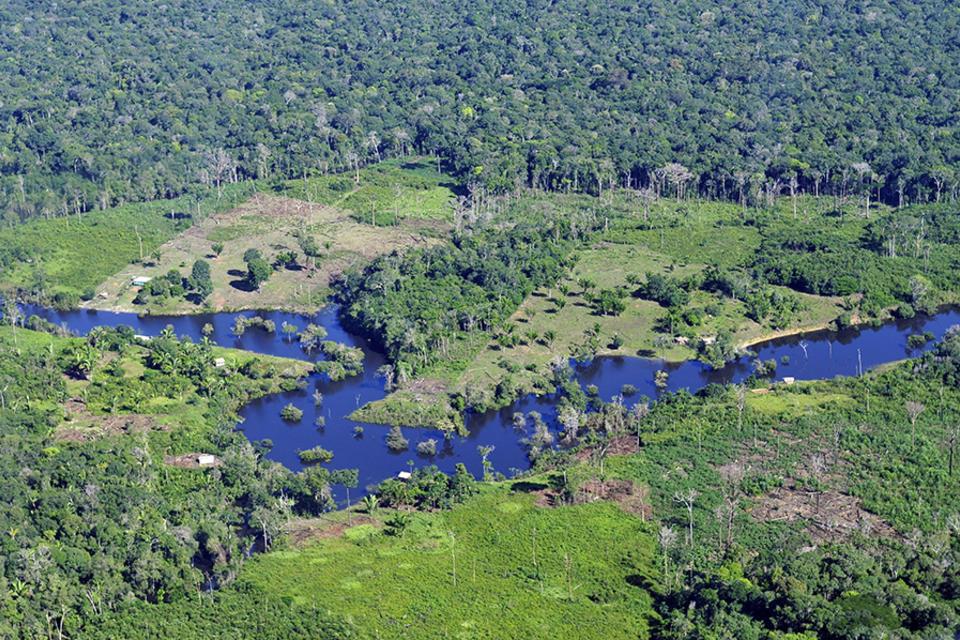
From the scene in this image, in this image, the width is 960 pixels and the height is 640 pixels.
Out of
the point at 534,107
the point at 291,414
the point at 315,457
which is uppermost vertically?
the point at 534,107

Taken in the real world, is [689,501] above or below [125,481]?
above

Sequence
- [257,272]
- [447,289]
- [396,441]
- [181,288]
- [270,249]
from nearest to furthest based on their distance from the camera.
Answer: [396,441], [447,289], [181,288], [257,272], [270,249]

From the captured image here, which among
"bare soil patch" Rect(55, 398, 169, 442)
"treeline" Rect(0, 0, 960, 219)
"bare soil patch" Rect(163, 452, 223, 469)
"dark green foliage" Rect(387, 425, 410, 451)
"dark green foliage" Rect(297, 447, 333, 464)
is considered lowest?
"dark green foliage" Rect(297, 447, 333, 464)

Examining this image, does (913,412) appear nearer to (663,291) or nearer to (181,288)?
(663,291)

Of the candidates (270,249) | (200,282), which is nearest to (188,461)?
(200,282)

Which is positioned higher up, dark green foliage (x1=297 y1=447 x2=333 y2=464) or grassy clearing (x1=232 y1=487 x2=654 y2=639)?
grassy clearing (x1=232 y1=487 x2=654 y2=639)

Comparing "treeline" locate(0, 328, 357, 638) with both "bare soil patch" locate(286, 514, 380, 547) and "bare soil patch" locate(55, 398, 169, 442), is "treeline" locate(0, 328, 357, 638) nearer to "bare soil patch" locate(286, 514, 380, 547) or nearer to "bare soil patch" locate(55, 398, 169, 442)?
"bare soil patch" locate(55, 398, 169, 442)

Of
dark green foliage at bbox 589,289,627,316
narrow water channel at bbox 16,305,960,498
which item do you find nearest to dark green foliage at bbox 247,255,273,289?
narrow water channel at bbox 16,305,960,498
